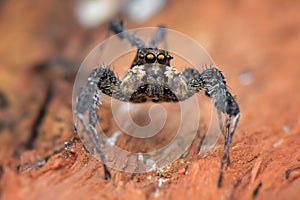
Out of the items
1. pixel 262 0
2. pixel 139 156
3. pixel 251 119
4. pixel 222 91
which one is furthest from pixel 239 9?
pixel 139 156

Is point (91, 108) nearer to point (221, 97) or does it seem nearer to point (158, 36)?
point (221, 97)

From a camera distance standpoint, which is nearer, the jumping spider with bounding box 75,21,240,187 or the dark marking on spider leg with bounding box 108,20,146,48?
the jumping spider with bounding box 75,21,240,187

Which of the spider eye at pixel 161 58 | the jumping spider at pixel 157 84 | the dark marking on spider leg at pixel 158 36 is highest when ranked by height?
the dark marking on spider leg at pixel 158 36

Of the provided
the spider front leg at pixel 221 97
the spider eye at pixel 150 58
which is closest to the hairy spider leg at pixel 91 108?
the spider eye at pixel 150 58

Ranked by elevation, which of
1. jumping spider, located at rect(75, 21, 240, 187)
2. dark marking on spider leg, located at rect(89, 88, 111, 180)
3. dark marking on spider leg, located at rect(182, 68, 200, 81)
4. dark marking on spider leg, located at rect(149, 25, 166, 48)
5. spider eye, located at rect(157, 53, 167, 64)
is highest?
dark marking on spider leg, located at rect(149, 25, 166, 48)

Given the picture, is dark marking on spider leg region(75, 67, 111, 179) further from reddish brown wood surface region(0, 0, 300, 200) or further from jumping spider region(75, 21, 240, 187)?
reddish brown wood surface region(0, 0, 300, 200)

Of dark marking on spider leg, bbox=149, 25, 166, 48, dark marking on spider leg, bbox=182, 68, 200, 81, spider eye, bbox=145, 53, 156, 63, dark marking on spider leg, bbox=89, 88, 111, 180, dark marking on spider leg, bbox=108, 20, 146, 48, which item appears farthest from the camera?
dark marking on spider leg, bbox=149, 25, 166, 48

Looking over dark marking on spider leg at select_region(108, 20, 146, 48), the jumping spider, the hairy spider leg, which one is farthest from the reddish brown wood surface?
dark marking on spider leg at select_region(108, 20, 146, 48)

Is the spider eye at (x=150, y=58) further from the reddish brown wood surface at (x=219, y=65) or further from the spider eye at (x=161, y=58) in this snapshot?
the reddish brown wood surface at (x=219, y=65)
